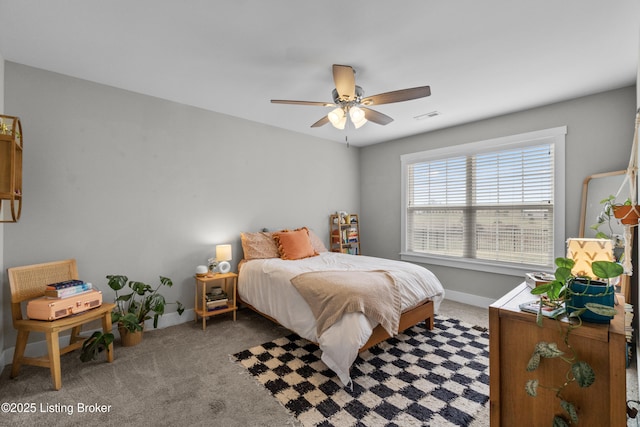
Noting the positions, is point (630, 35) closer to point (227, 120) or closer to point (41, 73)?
point (227, 120)

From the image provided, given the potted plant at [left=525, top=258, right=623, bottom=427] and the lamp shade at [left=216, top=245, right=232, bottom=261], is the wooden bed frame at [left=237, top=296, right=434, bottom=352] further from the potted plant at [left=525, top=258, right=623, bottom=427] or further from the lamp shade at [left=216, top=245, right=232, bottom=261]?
the potted plant at [left=525, top=258, right=623, bottom=427]

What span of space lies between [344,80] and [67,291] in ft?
9.01

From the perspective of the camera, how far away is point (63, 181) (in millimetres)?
2650

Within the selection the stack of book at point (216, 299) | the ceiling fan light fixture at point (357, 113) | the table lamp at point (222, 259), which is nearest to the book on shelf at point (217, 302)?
the stack of book at point (216, 299)

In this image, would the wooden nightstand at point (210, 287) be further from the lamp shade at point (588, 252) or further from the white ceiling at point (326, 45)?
the lamp shade at point (588, 252)

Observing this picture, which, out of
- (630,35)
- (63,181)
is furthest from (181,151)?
(630,35)

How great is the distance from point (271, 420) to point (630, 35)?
358cm

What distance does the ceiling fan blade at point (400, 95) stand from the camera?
2170mm

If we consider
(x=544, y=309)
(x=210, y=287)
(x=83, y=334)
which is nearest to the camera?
(x=544, y=309)

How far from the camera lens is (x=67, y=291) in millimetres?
2256

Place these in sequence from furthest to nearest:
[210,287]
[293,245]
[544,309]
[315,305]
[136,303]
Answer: [293,245] < [210,287] < [136,303] < [315,305] < [544,309]

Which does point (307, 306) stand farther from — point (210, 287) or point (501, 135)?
point (501, 135)

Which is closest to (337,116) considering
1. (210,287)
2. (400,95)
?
(400,95)

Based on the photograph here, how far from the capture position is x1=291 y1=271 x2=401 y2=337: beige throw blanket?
7.26 feet
